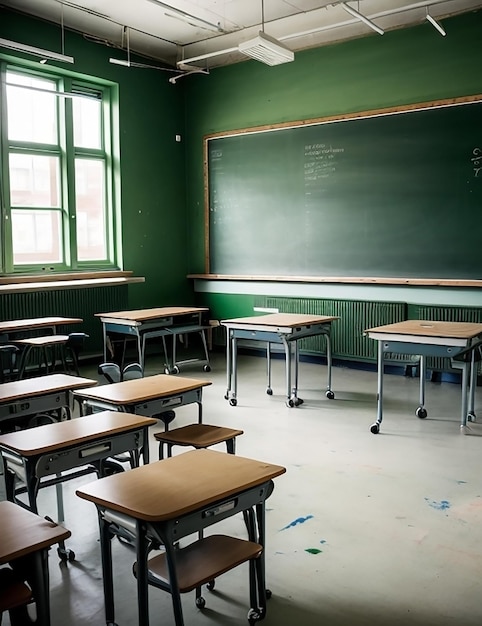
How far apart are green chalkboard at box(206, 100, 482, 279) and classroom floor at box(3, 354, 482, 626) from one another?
7.38 feet

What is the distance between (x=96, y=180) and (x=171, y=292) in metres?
1.77

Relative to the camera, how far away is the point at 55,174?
7656mm

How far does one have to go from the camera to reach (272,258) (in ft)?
26.6

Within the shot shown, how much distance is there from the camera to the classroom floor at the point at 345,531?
92.5 inches

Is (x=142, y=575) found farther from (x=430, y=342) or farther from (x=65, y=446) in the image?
(x=430, y=342)

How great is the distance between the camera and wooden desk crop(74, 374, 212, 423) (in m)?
3.11

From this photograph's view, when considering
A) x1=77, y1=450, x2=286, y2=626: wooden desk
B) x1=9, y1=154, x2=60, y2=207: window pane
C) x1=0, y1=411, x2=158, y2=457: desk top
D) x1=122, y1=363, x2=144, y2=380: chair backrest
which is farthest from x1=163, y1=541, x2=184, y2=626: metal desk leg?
x1=9, y1=154, x2=60, y2=207: window pane

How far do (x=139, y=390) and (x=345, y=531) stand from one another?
3.96ft

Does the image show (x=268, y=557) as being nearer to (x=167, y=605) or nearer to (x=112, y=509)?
(x=167, y=605)

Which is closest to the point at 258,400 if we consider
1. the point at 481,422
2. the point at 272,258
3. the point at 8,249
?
the point at 481,422

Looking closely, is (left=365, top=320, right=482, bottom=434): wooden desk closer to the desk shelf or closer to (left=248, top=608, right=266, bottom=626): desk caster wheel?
(left=248, top=608, right=266, bottom=626): desk caster wheel

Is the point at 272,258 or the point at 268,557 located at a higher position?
the point at 272,258

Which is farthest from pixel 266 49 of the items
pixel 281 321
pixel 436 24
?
pixel 281 321

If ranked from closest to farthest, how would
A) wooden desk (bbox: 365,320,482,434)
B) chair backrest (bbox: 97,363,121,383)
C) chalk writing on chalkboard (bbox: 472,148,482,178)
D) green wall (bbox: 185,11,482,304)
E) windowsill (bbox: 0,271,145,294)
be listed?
chair backrest (bbox: 97,363,121,383) → wooden desk (bbox: 365,320,482,434) → chalk writing on chalkboard (bbox: 472,148,482,178) → green wall (bbox: 185,11,482,304) → windowsill (bbox: 0,271,145,294)
